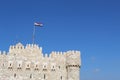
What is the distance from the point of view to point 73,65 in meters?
71.2

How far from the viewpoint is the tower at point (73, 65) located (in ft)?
233

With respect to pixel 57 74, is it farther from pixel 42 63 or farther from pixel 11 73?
pixel 11 73

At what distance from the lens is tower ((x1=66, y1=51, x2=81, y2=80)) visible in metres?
70.9

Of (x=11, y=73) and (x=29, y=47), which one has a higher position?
(x=29, y=47)

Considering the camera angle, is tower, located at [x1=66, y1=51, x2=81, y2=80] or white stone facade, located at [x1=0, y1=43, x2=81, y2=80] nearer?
white stone facade, located at [x1=0, y1=43, x2=81, y2=80]

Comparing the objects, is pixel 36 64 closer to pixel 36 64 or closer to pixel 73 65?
pixel 36 64

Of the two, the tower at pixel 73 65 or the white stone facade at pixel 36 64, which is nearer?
the white stone facade at pixel 36 64

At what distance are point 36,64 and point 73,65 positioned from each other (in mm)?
7322

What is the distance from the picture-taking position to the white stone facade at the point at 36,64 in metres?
70.2

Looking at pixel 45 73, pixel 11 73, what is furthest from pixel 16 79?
pixel 45 73

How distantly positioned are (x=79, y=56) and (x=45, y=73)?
25.0ft

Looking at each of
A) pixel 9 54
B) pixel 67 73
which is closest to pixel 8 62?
pixel 9 54

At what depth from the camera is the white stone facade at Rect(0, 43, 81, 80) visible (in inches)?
2763

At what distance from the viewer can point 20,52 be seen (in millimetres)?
71062
